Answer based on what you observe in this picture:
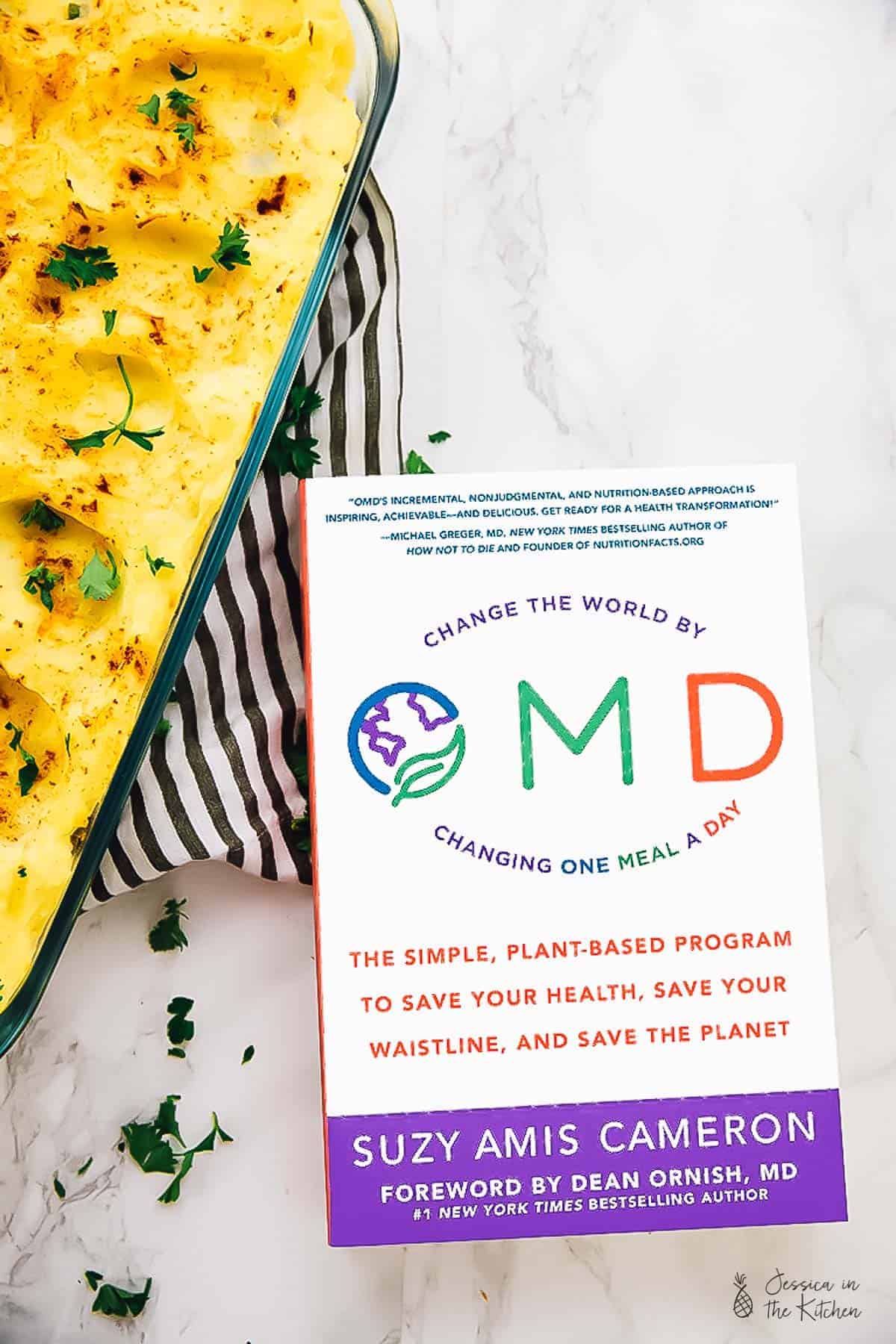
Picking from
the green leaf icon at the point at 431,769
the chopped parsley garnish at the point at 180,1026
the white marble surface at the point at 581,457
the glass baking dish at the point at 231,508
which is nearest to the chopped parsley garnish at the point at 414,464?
the white marble surface at the point at 581,457

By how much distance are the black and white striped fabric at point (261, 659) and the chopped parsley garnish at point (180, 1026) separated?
0.30ft

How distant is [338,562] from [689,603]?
0.19 meters

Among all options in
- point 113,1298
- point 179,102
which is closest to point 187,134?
point 179,102

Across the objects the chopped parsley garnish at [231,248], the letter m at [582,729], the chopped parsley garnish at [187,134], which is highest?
the chopped parsley garnish at [187,134]

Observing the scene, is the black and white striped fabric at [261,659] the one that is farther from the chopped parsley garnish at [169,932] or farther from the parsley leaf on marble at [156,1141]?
the parsley leaf on marble at [156,1141]

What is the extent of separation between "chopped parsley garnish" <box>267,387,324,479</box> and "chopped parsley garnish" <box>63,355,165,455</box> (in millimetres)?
111

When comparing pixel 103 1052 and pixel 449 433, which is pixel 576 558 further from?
pixel 103 1052

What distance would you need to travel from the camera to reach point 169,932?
83 centimetres

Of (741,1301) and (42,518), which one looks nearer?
(42,518)

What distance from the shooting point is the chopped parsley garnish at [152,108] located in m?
0.69

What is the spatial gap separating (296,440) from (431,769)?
0.79 ft

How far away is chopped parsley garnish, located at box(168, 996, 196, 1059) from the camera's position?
828mm

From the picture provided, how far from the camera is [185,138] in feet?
2.27

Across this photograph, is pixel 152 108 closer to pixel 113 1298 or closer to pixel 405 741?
pixel 405 741
